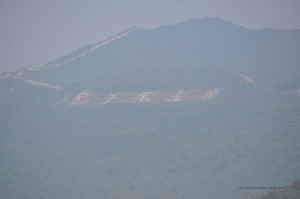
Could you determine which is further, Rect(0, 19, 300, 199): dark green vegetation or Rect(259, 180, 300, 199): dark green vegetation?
Rect(0, 19, 300, 199): dark green vegetation

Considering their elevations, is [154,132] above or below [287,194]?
below

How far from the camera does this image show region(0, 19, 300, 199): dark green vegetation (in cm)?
9381

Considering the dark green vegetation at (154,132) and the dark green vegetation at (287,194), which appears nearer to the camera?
the dark green vegetation at (287,194)

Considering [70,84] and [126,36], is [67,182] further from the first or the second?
[126,36]

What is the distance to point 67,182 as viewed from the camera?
97875 mm

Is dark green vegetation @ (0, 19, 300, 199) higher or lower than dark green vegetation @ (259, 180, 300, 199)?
lower

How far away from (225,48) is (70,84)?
1991 inches

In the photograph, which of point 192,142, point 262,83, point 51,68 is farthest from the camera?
point 51,68

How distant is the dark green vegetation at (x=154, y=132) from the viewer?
93812 mm

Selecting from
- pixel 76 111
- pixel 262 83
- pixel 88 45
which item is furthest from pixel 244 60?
pixel 76 111

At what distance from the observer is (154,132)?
115m

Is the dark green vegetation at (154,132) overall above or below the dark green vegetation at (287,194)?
below

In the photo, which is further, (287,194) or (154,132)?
(154,132)

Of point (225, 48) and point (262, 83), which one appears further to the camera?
point (225, 48)
